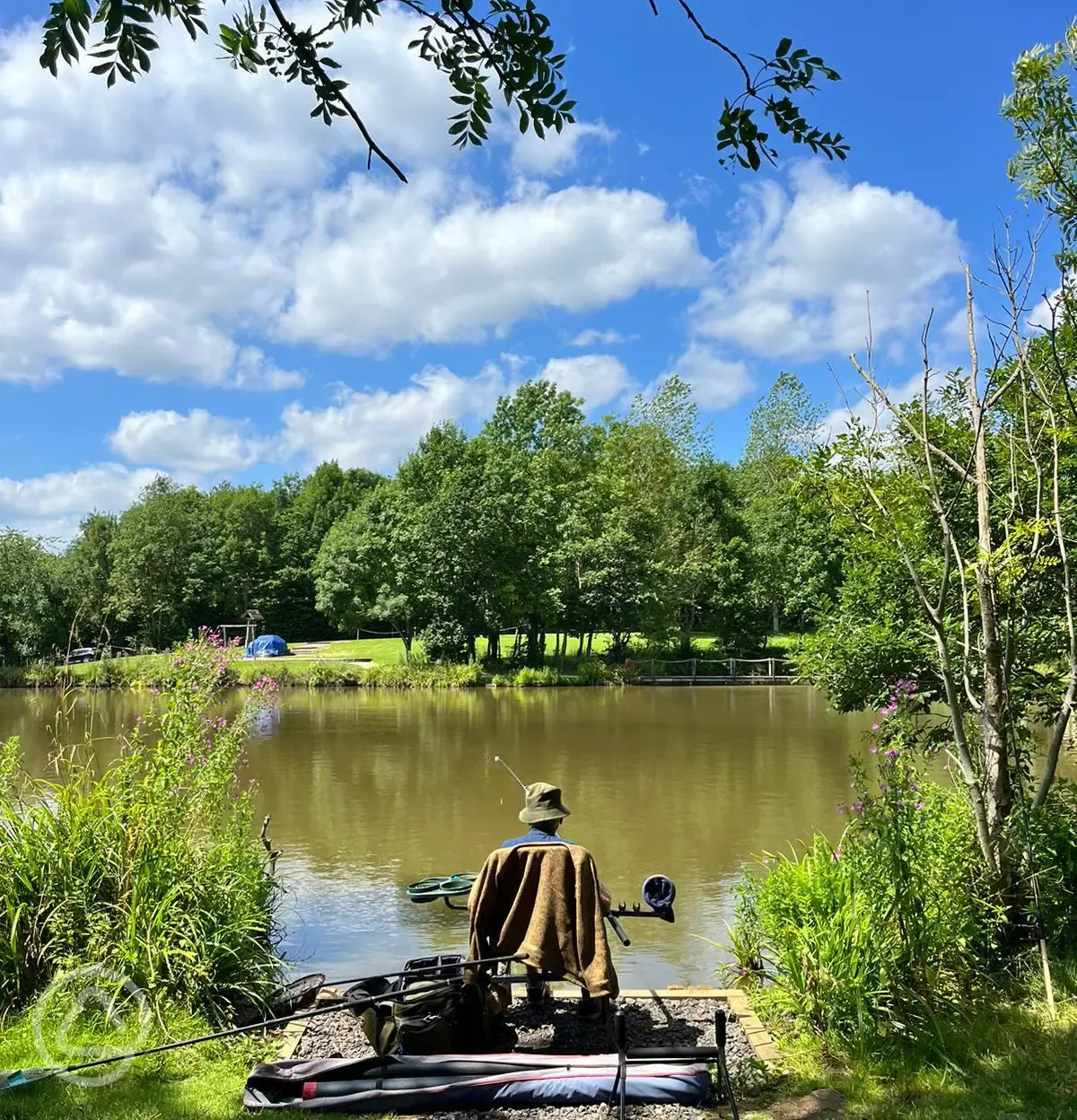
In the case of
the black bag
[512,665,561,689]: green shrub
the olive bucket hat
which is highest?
the olive bucket hat

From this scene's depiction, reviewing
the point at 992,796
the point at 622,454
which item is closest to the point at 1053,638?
the point at 992,796

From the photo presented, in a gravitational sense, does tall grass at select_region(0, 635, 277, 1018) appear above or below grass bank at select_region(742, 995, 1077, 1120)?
above

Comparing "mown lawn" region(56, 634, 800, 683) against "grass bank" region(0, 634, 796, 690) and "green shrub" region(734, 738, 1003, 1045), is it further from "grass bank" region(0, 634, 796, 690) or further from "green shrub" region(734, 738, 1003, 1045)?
"green shrub" region(734, 738, 1003, 1045)

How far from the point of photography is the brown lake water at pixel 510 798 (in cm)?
759

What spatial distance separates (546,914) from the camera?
4016mm

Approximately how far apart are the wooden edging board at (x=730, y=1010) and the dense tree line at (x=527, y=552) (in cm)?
2442

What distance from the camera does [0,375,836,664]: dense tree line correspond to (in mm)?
32062

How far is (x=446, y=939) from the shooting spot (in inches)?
289

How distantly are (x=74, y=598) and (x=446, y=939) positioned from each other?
36.4 meters

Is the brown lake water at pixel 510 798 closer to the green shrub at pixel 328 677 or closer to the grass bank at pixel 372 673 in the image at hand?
the green shrub at pixel 328 677

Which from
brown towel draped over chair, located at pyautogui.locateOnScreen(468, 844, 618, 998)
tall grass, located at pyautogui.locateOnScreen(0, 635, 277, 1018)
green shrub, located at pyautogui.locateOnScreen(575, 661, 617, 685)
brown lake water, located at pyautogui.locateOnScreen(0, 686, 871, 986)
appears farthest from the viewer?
green shrub, located at pyautogui.locateOnScreen(575, 661, 617, 685)

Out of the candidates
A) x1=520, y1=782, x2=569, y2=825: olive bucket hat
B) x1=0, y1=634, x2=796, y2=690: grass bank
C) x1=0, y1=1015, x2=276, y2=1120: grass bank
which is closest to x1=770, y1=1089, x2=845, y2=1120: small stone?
x1=520, y1=782, x2=569, y2=825: olive bucket hat

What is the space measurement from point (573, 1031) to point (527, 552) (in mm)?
28779

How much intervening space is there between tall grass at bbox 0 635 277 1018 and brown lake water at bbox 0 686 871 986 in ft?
5.63
